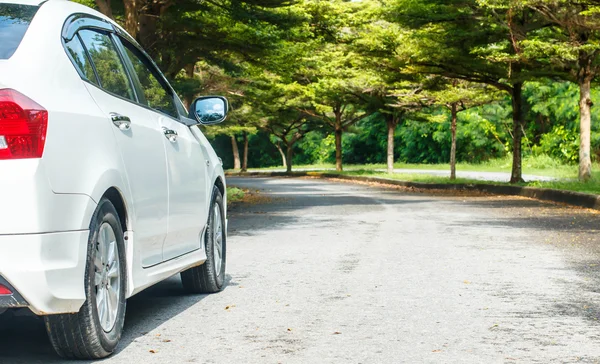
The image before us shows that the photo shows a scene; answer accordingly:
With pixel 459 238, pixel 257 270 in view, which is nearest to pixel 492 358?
pixel 257 270

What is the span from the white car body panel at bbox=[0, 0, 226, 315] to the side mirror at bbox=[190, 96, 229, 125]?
3.46 ft

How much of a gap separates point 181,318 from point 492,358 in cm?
222

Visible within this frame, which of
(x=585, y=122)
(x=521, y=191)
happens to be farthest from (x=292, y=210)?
(x=585, y=122)

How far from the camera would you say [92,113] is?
16.0 ft

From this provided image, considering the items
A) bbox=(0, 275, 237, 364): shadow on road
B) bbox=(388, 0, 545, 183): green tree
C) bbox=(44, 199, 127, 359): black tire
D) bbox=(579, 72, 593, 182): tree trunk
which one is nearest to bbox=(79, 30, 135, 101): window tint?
bbox=(44, 199, 127, 359): black tire

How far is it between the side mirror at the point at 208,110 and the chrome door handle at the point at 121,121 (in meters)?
1.64

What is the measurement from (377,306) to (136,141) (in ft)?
7.43

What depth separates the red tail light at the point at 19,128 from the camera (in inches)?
165

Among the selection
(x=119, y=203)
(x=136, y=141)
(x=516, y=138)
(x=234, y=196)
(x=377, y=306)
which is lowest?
(x=234, y=196)

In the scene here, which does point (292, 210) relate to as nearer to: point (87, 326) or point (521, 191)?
point (521, 191)

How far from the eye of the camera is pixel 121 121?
208 inches

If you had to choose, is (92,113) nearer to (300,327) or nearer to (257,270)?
(300,327)

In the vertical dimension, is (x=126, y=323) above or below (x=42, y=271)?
below

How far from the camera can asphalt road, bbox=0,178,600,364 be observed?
520 cm
